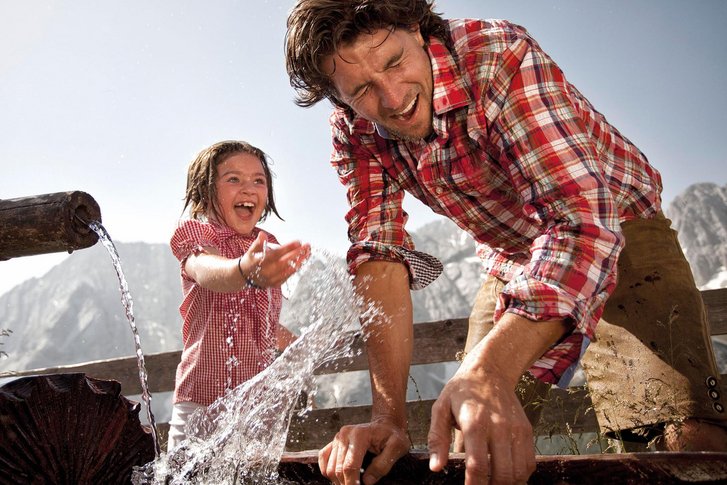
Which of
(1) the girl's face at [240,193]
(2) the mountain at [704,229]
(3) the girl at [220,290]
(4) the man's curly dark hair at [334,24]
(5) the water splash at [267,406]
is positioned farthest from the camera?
(2) the mountain at [704,229]

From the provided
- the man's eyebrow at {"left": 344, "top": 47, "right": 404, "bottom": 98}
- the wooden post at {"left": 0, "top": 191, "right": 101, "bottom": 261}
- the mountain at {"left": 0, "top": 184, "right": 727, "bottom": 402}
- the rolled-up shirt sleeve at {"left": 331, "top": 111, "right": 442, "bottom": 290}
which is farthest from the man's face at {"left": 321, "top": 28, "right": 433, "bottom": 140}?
the mountain at {"left": 0, "top": 184, "right": 727, "bottom": 402}

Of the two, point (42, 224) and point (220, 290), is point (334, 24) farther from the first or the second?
point (220, 290)

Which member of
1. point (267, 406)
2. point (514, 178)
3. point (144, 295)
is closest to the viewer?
point (514, 178)

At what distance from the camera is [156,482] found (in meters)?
1.73

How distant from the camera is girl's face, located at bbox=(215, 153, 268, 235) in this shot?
3818 millimetres

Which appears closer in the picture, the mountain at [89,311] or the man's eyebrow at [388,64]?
the man's eyebrow at [388,64]

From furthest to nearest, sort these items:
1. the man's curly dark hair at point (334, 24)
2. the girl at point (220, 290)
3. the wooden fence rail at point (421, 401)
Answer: the wooden fence rail at point (421, 401), the girl at point (220, 290), the man's curly dark hair at point (334, 24)

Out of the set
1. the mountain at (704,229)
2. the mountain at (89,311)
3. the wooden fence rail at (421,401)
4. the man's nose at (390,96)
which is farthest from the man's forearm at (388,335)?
the mountain at (89,311)

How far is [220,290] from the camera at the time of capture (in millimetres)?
2980

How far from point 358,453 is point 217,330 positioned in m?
2.16

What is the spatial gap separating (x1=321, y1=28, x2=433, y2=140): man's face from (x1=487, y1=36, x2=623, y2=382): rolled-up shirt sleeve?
0.96 ft

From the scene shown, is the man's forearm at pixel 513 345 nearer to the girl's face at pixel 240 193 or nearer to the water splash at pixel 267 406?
the water splash at pixel 267 406

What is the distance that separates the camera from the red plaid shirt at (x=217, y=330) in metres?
3.30

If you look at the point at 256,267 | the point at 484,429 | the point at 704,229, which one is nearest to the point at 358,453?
the point at 484,429
